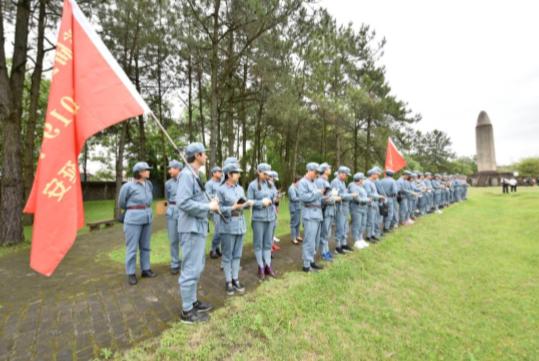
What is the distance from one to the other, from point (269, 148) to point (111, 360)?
3237 cm

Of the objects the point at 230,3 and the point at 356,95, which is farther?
the point at 356,95

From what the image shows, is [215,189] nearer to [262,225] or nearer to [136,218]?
[262,225]

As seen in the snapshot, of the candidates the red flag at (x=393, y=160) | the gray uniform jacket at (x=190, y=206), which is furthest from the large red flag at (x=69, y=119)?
the red flag at (x=393, y=160)

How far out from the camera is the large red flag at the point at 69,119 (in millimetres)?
2615

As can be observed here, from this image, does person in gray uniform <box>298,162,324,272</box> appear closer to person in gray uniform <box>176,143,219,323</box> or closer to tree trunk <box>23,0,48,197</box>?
person in gray uniform <box>176,143,219,323</box>

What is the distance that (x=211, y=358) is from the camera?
9.41 ft

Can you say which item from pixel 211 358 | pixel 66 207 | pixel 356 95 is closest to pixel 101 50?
pixel 66 207

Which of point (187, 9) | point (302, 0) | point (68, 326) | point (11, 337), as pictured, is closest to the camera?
point (11, 337)

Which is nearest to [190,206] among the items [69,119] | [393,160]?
[69,119]

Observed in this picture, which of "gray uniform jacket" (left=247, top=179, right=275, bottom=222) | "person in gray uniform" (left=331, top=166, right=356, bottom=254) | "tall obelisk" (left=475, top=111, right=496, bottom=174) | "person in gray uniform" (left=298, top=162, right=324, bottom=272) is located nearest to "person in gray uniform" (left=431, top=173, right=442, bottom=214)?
"person in gray uniform" (left=331, top=166, right=356, bottom=254)

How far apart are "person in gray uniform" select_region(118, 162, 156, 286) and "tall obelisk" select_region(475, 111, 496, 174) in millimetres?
41632

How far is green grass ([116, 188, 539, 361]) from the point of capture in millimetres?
3168

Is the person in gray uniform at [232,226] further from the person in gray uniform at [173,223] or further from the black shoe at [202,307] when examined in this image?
the person in gray uniform at [173,223]

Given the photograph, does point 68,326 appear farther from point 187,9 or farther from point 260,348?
point 187,9
